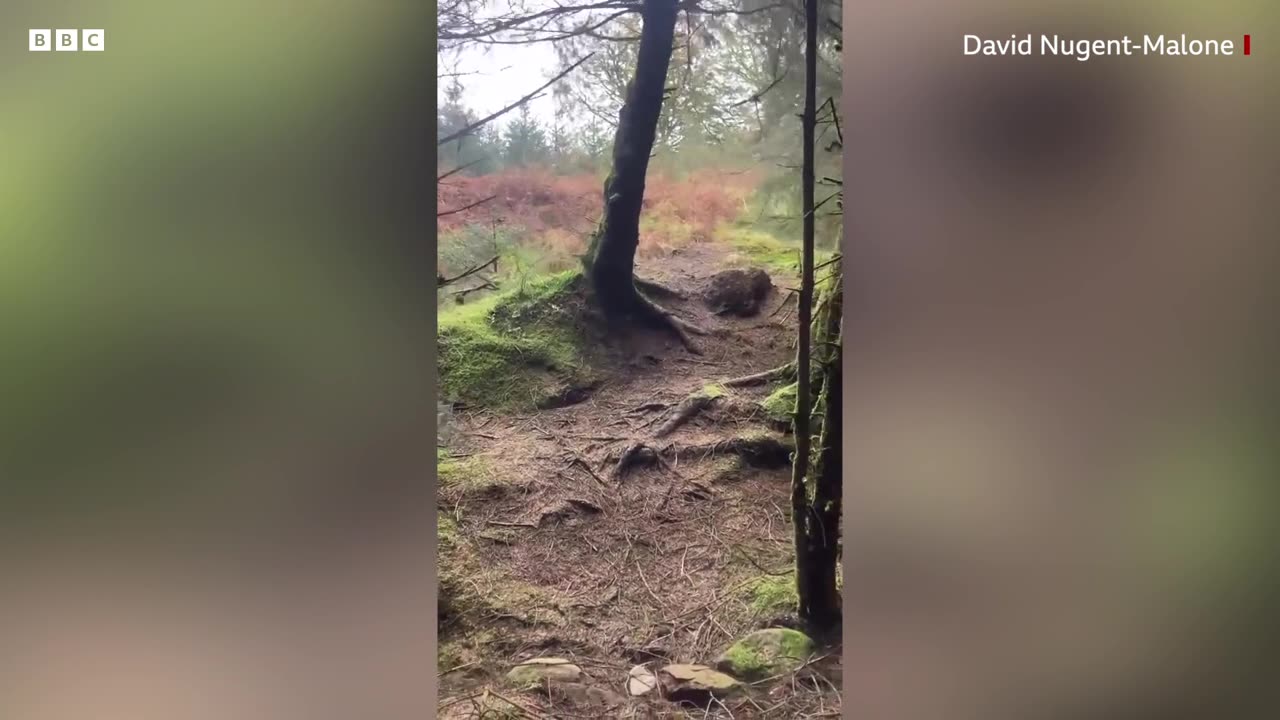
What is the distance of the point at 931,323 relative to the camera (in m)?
1.78

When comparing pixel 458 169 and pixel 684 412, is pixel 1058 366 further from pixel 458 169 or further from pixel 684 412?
pixel 458 169

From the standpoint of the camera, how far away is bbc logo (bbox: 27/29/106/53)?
5.77 feet

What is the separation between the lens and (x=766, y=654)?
6.27 feet

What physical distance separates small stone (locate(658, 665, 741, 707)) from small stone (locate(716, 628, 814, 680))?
28 mm

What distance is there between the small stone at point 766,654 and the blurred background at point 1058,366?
143 mm

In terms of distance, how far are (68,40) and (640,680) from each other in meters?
2.11

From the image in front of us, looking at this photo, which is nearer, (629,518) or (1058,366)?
(1058,366)

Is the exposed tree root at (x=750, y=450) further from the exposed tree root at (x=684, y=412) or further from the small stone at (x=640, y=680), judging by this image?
the small stone at (x=640, y=680)

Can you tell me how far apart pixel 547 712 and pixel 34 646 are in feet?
4.09

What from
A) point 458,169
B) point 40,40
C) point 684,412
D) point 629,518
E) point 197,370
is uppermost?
point 40,40

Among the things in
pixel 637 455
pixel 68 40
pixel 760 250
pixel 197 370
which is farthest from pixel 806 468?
pixel 68 40

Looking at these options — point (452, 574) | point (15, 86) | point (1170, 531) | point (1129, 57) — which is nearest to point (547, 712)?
point (452, 574)

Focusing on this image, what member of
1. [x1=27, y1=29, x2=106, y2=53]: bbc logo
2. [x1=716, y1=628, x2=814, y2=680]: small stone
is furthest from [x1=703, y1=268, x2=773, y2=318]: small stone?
[x1=27, y1=29, x2=106, y2=53]: bbc logo

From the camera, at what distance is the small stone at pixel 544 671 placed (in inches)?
74.7
